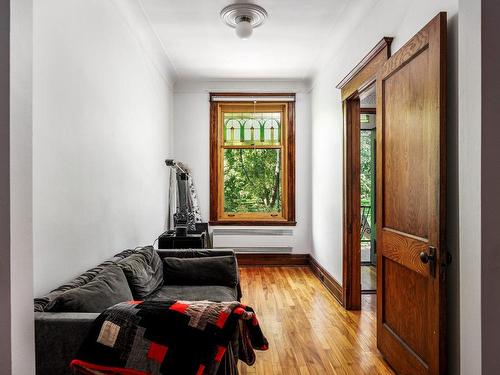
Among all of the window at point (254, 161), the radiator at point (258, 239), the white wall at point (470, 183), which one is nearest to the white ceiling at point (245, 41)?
the window at point (254, 161)

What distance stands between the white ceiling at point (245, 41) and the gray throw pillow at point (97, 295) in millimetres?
2295

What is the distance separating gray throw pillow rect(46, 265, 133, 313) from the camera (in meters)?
1.70

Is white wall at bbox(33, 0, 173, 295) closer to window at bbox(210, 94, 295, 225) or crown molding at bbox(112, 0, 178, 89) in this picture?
crown molding at bbox(112, 0, 178, 89)

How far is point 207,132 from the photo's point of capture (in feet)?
18.5

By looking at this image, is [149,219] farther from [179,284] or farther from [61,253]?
[61,253]

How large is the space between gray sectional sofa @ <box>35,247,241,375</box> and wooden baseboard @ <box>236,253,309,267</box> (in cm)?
239

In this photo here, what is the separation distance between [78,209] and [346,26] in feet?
9.49

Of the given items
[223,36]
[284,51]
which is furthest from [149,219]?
[284,51]

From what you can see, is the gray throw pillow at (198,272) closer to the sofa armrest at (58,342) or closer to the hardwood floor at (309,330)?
the hardwood floor at (309,330)

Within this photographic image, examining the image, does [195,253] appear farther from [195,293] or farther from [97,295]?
[97,295]

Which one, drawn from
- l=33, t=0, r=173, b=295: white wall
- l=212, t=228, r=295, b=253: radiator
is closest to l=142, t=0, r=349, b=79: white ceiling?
l=33, t=0, r=173, b=295: white wall

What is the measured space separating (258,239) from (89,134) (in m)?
3.53

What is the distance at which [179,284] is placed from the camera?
10.1 feet

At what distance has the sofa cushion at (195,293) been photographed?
270cm
